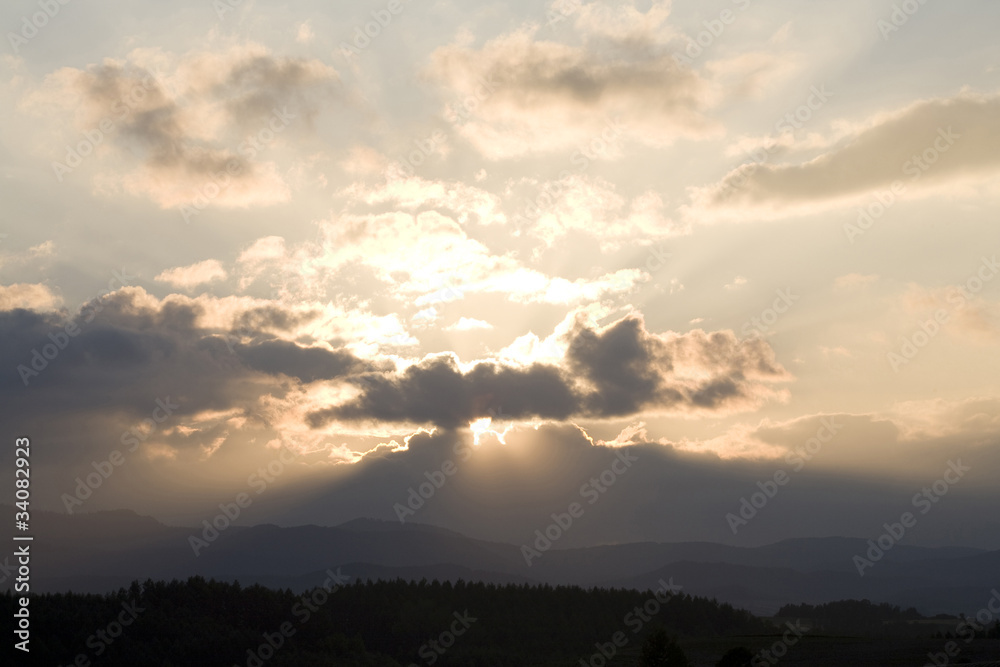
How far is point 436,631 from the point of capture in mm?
105500

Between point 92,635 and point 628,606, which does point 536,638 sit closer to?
point 628,606

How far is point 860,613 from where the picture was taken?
137250 mm

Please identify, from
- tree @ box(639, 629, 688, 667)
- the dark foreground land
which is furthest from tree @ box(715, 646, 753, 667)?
tree @ box(639, 629, 688, 667)

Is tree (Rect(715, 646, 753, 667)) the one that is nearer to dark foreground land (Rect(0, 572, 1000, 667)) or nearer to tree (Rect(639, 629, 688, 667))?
dark foreground land (Rect(0, 572, 1000, 667))

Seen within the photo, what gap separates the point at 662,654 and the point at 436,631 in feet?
239

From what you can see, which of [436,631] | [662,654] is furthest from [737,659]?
[436,631]

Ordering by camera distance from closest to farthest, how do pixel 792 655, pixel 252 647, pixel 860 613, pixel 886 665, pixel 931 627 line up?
1. pixel 886 665
2. pixel 792 655
3. pixel 252 647
4. pixel 931 627
5. pixel 860 613

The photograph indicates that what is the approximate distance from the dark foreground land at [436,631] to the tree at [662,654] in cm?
5

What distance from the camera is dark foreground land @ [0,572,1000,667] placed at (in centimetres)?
5772

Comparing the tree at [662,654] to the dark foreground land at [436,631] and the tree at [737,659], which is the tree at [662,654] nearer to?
the dark foreground land at [436,631]

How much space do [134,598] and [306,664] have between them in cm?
2293

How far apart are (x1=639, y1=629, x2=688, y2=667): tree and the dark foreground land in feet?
0.17

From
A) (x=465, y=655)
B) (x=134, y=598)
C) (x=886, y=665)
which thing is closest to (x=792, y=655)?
(x=886, y=665)

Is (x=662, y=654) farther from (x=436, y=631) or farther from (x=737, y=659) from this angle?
(x=436, y=631)
